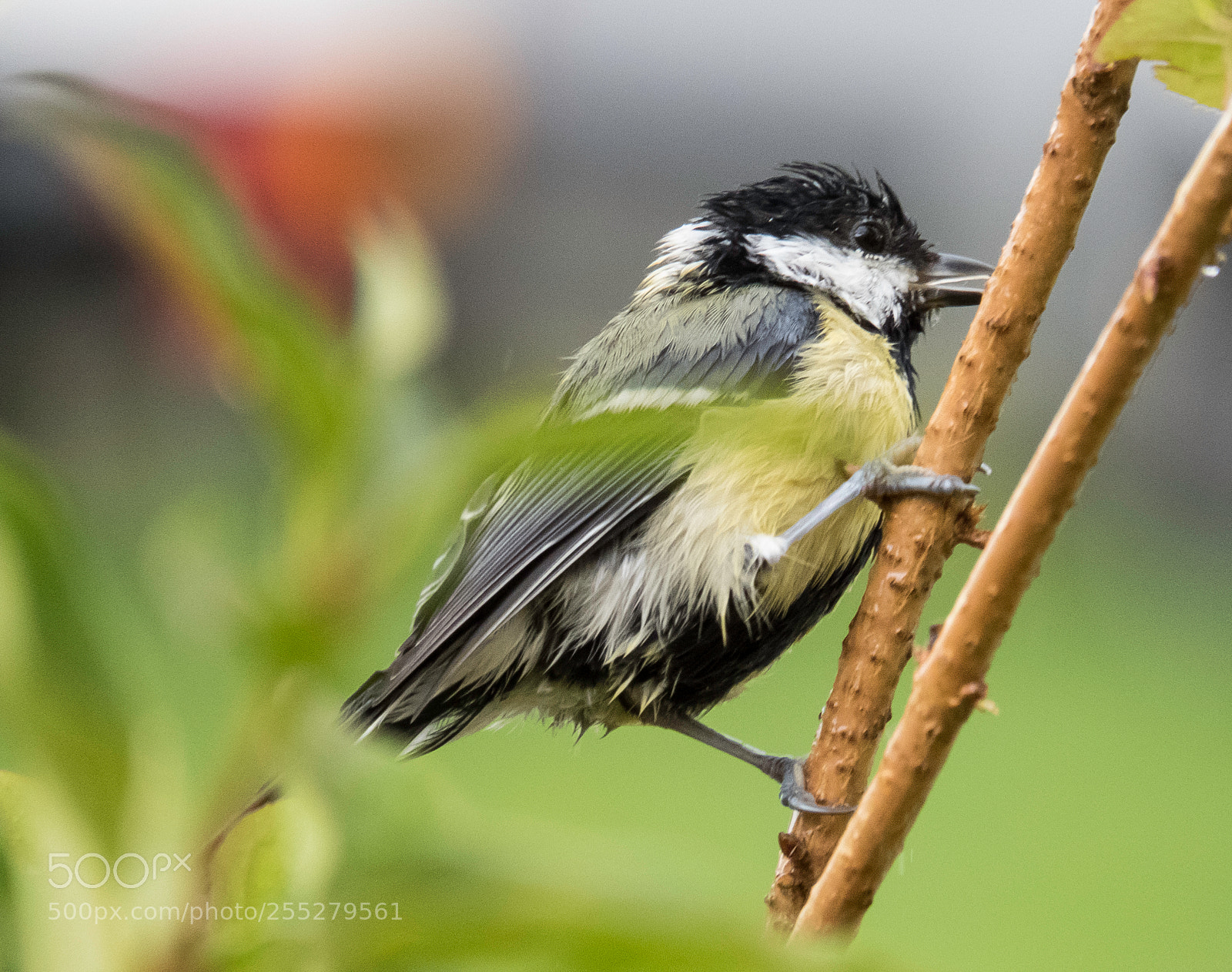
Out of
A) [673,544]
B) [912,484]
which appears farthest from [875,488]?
[673,544]

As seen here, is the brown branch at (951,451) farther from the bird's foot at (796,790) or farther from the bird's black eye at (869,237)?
the bird's black eye at (869,237)

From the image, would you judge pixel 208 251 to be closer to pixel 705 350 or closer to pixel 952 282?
pixel 705 350

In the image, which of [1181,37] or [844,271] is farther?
[844,271]

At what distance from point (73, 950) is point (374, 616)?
6 centimetres

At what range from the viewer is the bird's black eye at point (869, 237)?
2.16ft

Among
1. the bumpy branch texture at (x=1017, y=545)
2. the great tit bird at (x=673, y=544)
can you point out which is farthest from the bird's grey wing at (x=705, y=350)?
the bumpy branch texture at (x=1017, y=545)

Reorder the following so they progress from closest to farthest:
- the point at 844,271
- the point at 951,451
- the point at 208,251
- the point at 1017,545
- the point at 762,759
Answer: the point at 208,251
the point at 1017,545
the point at 951,451
the point at 762,759
the point at 844,271

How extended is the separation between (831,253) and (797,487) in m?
0.19

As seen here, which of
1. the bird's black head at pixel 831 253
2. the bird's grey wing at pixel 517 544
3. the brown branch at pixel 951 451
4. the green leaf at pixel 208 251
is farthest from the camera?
the bird's black head at pixel 831 253

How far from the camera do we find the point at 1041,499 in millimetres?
234

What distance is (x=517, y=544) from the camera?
0.56m

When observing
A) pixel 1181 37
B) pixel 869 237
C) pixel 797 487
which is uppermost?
pixel 1181 37

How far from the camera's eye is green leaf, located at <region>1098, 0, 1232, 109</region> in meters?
0.21

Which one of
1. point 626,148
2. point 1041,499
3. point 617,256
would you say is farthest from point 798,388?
point 626,148
